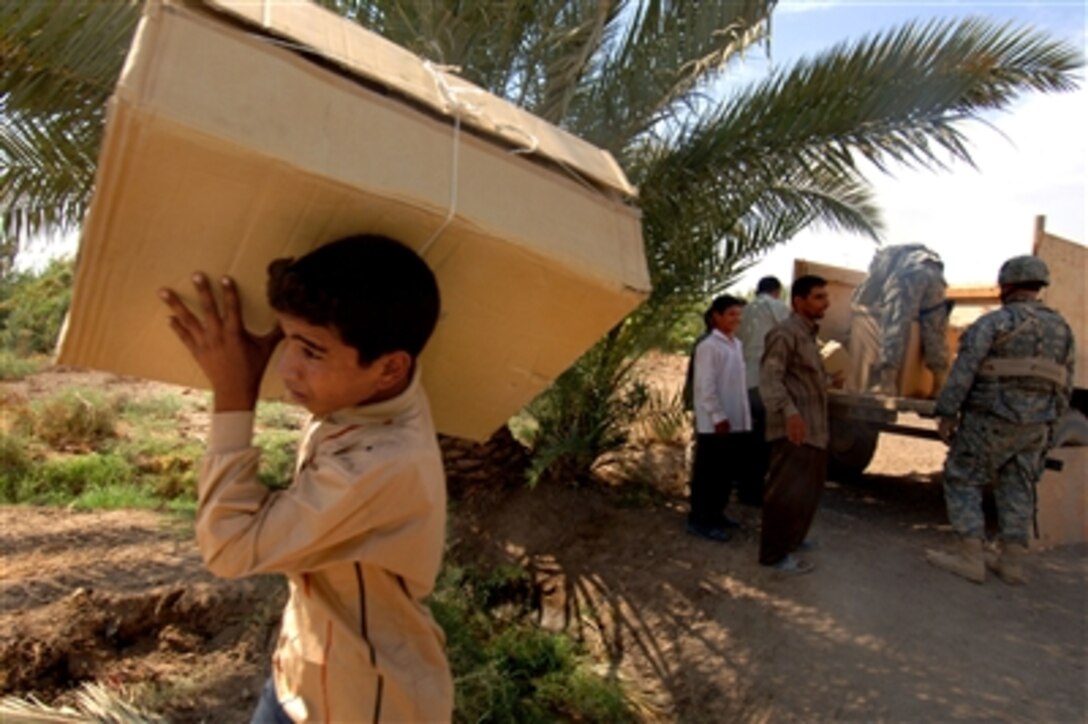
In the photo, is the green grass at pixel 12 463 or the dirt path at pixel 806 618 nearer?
the dirt path at pixel 806 618

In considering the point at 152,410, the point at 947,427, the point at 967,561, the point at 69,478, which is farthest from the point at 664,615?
the point at 152,410

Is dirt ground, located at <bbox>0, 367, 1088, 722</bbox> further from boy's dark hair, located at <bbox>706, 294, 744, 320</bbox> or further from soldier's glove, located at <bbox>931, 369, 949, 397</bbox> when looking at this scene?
boy's dark hair, located at <bbox>706, 294, 744, 320</bbox>

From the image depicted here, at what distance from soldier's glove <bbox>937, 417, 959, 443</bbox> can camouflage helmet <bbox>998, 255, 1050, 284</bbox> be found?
89 cm

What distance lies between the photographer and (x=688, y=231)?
5188 millimetres

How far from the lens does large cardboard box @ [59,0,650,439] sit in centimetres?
106

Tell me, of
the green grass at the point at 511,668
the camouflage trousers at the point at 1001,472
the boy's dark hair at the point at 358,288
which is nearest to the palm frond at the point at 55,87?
the boy's dark hair at the point at 358,288

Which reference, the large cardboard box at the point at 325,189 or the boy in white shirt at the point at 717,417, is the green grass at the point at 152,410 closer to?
the boy in white shirt at the point at 717,417

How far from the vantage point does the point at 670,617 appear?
4680mm

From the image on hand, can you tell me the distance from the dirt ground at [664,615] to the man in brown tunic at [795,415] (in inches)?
14.4

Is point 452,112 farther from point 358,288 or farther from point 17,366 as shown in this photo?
point 17,366

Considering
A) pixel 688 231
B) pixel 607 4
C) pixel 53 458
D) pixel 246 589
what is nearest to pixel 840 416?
A: pixel 688 231

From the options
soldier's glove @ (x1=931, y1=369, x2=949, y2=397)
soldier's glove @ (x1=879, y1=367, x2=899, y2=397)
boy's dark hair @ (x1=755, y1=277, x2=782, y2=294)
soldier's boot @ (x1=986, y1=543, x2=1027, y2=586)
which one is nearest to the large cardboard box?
soldier's boot @ (x1=986, y1=543, x2=1027, y2=586)

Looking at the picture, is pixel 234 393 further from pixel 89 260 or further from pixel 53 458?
pixel 53 458

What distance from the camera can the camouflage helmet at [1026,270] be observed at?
473cm
